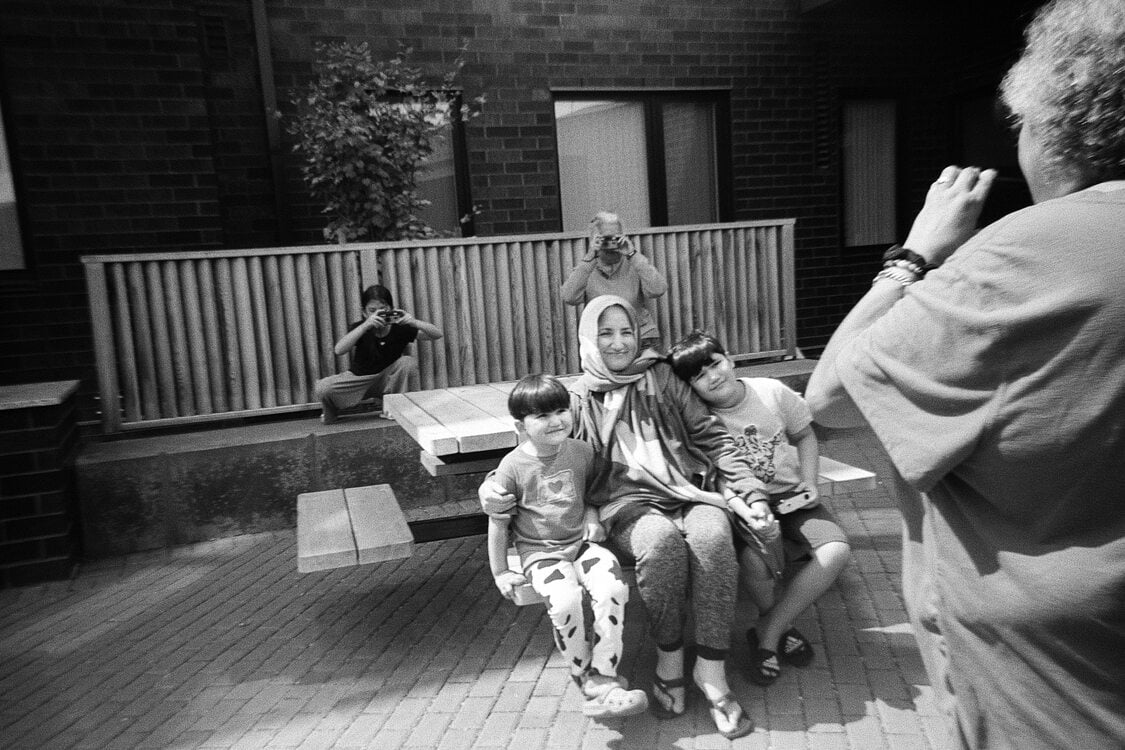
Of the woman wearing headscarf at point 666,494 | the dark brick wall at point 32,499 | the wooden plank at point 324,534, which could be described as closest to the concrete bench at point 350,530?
the wooden plank at point 324,534

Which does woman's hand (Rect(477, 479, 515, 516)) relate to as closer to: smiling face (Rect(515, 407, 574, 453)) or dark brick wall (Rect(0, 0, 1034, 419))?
smiling face (Rect(515, 407, 574, 453))

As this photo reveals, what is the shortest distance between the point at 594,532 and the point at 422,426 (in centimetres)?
100

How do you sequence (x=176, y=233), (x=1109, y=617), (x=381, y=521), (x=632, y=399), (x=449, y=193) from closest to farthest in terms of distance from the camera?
(x=1109, y=617), (x=632, y=399), (x=381, y=521), (x=176, y=233), (x=449, y=193)

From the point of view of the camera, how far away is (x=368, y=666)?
3611 millimetres

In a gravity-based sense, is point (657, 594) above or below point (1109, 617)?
below

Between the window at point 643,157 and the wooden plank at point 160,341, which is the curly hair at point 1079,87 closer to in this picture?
the wooden plank at point 160,341

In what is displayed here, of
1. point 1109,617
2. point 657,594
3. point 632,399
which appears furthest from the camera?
point 632,399

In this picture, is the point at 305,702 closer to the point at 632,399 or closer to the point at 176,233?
the point at 632,399

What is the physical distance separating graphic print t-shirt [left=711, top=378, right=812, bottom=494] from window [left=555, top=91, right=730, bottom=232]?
17.0ft

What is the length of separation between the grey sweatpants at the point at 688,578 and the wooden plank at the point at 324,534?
3.76 ft

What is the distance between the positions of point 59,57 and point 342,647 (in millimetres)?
5116

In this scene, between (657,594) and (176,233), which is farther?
(176,233)

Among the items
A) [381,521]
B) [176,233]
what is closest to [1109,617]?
[381,521]

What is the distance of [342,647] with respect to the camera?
3812mm
